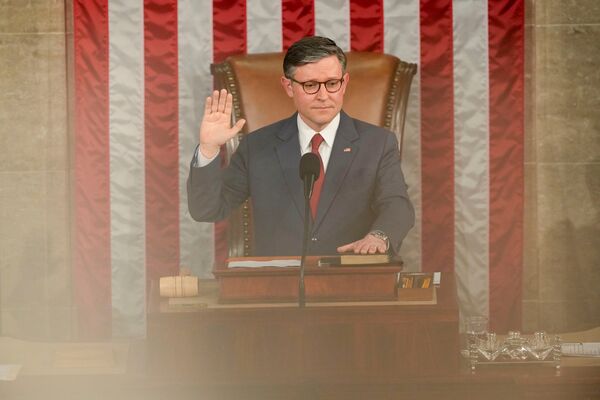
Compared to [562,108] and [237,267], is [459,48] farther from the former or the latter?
[237,267]

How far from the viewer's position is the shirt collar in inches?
167

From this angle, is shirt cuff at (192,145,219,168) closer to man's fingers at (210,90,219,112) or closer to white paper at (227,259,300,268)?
man's fingers at (210,90,219,112)

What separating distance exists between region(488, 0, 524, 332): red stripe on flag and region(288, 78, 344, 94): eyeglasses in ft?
3.23

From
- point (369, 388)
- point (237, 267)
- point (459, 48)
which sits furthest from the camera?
point (459, 48)

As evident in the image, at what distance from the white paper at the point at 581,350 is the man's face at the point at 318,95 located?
1337 mm

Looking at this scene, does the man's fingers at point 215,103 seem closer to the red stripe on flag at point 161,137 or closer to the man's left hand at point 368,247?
the man's left hand at point 368,247

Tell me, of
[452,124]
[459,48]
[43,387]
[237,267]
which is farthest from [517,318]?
[43,387]

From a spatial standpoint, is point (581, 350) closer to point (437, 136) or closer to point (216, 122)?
point (216, 122)

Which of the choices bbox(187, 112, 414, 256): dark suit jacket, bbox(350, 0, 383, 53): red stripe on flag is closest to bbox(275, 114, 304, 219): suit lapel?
bbox(187, 112, 414, 256): dark suit jacket

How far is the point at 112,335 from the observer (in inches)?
191

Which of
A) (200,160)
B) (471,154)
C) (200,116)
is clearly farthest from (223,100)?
(471,154)

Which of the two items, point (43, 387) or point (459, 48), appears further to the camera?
point (459, 48)

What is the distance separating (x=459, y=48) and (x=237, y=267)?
79.3 inches

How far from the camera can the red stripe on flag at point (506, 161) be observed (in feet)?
15.6
